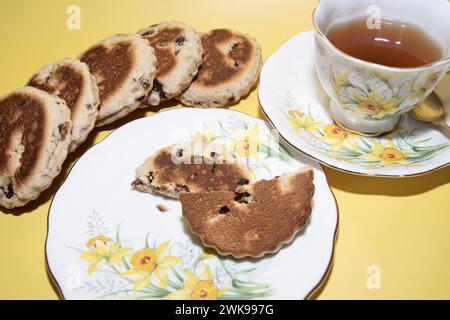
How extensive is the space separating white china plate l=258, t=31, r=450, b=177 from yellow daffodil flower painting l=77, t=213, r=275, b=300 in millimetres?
477

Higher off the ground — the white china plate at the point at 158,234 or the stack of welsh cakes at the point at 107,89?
the stack of welsh cakes at the point at 107,89

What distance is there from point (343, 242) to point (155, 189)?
2.18ft

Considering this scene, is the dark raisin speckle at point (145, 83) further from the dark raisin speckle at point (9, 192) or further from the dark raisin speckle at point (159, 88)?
the dark raisin speckle at point (9, 192)

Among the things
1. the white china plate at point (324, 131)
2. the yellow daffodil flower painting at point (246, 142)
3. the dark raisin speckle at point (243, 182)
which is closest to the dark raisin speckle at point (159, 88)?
the yellow daffodil flower painting at point (246, 142)

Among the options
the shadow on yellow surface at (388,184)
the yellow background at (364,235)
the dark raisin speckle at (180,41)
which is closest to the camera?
the yellow background at (364,235)

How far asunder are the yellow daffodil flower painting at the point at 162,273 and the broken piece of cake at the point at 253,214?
0.22 ft

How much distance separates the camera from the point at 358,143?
165 centimetres

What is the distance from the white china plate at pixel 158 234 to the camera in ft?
4.40

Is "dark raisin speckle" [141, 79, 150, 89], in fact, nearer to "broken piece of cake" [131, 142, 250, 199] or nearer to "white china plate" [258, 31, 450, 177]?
"broken piece of cake" [131, 142, 250, 199]

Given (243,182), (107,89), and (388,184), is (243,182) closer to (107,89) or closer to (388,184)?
(388,184)

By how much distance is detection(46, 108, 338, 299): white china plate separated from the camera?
1342mm

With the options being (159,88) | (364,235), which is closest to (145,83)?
(159,88)

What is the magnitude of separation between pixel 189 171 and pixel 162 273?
0.37 metres
